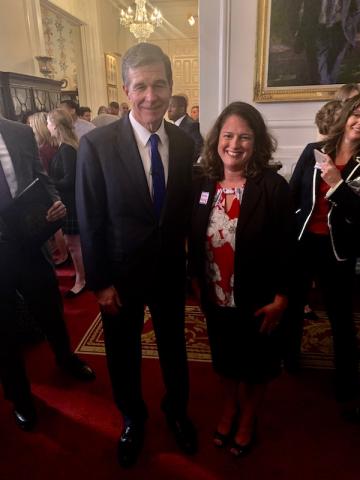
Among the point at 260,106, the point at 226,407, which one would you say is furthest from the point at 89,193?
the point at 260,106

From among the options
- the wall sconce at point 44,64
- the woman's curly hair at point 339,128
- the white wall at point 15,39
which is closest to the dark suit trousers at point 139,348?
the woman's curly hair at point 339,128

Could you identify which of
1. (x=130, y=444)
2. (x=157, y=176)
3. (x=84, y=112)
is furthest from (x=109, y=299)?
(x=84, y=112)

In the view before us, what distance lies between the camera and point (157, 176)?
4.51 feet

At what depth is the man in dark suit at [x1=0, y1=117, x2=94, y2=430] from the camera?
1.68 meters

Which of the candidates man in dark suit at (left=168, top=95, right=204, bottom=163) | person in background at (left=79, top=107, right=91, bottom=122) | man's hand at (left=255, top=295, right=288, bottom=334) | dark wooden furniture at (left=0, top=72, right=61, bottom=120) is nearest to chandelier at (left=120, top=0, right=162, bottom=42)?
dark wooden furniture at (left=0, top=72, right=61, bottom=120)

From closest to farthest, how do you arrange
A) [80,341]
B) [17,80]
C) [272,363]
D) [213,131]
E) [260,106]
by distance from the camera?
[213,131]
[272,363]
[80,341]
[260,106]
[17,80]

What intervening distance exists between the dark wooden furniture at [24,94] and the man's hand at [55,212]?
4.59m

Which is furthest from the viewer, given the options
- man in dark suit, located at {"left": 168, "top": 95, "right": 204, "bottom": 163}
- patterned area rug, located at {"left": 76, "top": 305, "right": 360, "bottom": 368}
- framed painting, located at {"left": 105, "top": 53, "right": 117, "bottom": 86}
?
framed painting, located at {"left": 105, "top": 53, "right": 117, "bottom": 86}

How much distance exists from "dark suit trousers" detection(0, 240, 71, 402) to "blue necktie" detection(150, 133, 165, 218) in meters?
0.80

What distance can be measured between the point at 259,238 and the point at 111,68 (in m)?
9.89

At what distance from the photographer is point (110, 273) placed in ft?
4.76

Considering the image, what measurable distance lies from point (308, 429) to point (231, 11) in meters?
3.60

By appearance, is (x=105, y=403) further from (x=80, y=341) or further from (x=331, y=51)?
(x=331, y=51)

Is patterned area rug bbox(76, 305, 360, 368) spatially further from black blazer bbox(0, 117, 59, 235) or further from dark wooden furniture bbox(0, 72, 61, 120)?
dark wooden furniture bbox(0, 72, 61, 120)
